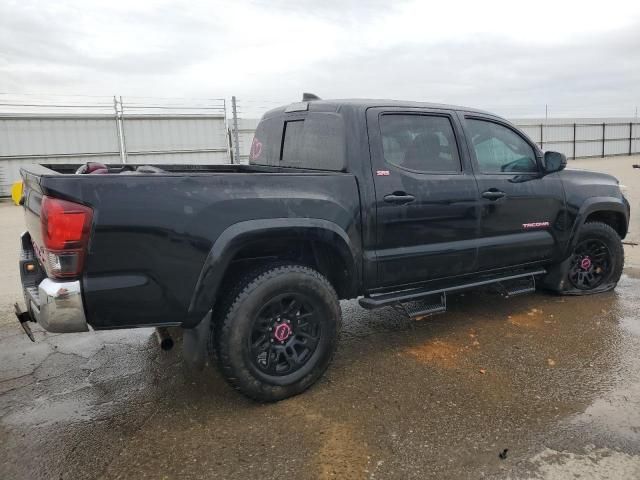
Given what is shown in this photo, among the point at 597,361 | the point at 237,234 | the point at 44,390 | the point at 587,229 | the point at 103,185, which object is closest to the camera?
the point at 103,185

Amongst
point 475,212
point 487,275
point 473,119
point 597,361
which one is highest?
point 473,119

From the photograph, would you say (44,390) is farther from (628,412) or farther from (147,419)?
(628,412)

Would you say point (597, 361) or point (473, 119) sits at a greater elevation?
point (473, 119)

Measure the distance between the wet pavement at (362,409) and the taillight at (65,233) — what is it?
1.02m

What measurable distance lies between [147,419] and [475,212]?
2.77 meters

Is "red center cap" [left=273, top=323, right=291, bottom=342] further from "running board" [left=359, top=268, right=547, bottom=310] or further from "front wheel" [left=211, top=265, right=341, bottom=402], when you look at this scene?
"running board" [left=359, top=268, right=547, bottom=310]

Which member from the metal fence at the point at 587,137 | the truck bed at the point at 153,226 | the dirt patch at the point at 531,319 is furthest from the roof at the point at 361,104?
the metal fence at the point at 587,137

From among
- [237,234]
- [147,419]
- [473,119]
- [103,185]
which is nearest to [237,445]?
[147,419]

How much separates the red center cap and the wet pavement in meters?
0.40

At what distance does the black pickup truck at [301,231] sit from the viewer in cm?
258

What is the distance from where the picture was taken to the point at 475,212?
3.90 m

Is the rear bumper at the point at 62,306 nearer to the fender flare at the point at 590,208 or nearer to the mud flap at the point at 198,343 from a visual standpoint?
the mud flap at the point at 198,343

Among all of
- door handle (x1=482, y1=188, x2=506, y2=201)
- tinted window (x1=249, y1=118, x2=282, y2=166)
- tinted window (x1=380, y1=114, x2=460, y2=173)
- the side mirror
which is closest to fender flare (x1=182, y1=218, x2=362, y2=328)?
tinted window (x1=380, y1=114, x2=460, y2=173)

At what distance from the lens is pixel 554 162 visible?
4.32 metres
